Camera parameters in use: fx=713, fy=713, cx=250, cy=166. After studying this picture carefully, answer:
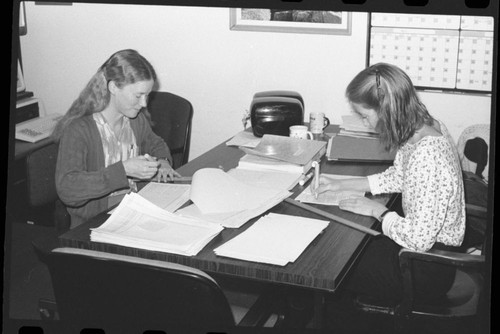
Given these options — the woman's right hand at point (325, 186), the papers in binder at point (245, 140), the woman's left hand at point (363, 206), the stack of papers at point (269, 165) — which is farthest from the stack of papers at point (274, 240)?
the papers in binder at point (245, 140)

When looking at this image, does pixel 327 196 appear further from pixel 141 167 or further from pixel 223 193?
pixel 141 167

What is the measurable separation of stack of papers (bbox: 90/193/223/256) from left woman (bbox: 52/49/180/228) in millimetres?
240

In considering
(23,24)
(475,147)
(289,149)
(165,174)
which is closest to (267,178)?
(289,149)

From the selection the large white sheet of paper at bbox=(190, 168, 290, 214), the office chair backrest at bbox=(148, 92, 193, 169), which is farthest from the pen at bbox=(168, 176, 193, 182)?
the office chair backrest at bbox=(148, 92, 193, 169)

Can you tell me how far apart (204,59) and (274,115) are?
671mm

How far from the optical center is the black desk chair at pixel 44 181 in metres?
2.32

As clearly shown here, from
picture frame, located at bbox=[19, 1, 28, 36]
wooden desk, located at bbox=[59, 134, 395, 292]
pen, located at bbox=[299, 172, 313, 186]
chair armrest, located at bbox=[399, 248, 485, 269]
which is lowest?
chair armrest, located at bbox=[399, 248, 485, 269]

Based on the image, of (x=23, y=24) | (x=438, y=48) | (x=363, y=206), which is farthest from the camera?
(x=23, y=24)

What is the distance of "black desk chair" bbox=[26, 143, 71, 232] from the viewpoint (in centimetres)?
232

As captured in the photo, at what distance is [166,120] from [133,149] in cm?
63

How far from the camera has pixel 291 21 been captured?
325cm

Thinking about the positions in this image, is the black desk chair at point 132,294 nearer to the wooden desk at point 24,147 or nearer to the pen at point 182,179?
the pen at point 182,179

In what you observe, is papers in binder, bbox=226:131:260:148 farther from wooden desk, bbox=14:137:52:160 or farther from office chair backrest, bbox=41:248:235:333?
office chair backrest, bbox=41:248:235:333

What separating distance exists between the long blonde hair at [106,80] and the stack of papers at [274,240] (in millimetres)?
706
